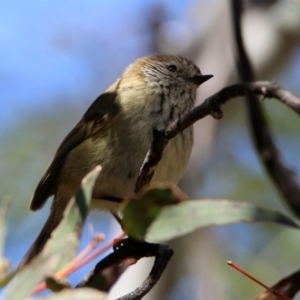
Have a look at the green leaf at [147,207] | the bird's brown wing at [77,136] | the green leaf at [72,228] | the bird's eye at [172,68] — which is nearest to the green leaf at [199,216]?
the green leaf at [147,207]

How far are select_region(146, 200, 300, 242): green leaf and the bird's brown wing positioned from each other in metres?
1.66

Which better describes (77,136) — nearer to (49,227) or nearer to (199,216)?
(49,227)

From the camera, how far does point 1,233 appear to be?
1.32 metres

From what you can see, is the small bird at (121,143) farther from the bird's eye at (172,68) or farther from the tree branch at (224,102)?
the tree branch at (224,102)

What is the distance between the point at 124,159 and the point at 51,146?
259cm

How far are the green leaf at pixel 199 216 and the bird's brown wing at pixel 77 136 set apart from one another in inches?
65.2

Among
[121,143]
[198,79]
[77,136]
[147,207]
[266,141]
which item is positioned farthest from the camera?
[198,79]

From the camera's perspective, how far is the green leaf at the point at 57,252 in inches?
37.9

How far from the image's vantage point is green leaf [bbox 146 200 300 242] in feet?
3.19

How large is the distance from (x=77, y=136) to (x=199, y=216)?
1869 mm

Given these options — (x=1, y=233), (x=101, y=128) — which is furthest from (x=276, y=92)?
(x=101, y=128)

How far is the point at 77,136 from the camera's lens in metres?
2.83

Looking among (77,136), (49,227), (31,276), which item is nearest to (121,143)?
(77,136)

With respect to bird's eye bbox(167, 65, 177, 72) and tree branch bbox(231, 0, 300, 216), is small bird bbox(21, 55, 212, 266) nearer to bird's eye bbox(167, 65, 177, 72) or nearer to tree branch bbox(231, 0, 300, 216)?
bird's eye bbox(167, 65, 177, 72)
